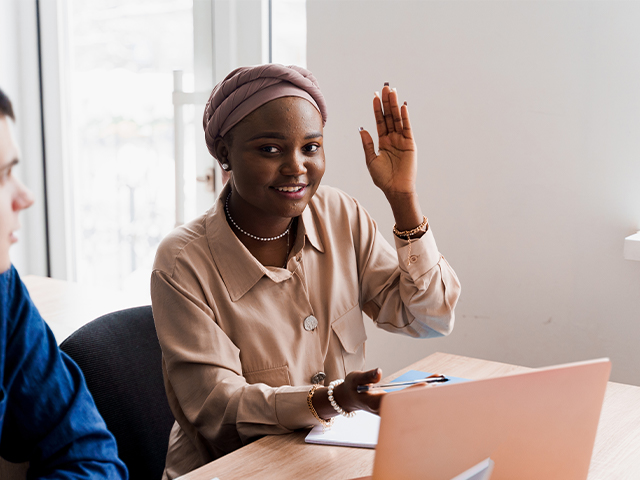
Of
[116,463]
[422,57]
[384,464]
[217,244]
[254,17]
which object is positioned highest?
[254,17]

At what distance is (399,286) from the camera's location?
53.5 inches

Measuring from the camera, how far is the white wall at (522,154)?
A: 173 centimetres

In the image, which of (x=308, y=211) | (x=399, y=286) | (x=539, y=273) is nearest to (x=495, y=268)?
(x=539, y=273)

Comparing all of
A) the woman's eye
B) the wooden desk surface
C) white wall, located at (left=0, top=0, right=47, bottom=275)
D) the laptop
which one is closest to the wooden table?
the laptop

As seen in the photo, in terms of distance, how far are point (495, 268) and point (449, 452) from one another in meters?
1.37

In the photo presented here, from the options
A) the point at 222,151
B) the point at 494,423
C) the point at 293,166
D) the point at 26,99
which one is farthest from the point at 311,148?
the point at 26,99

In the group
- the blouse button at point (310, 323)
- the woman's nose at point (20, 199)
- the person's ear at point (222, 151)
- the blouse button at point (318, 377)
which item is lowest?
the blouse button at point (318, 377)

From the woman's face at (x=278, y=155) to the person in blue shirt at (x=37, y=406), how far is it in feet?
1.59

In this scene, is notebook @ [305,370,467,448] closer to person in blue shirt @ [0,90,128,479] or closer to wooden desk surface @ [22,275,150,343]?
person in blue shirt @ [0,90,128,479]

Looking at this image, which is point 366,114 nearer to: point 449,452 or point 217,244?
point 217,244

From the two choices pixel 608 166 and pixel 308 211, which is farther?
pixel 608 166

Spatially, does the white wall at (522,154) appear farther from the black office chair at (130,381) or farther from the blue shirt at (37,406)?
the blue shirt at (37,406)

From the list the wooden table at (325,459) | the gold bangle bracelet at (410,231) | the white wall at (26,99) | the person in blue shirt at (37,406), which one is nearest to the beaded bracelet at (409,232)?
the gold bangle bracelet at (410,231)

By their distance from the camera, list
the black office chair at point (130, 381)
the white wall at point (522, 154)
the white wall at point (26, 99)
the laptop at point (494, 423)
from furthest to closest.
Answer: the white wall at point (26, 99) < the white wall at point (522, 154) < the black office chair at point (130, 381) < the laptop at point (494, 423)
